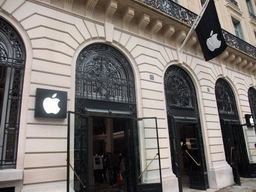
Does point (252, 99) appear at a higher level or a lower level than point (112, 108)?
higher

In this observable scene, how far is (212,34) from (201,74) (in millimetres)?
2427

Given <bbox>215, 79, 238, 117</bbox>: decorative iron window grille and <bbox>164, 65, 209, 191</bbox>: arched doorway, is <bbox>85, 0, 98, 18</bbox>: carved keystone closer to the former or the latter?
<bbox>164, 65, 209, 191</bbox>: arched doorway

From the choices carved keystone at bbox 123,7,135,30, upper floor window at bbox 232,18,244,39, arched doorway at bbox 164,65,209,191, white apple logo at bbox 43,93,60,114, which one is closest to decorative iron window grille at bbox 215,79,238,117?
arched doorway at bbox 164,65,209,191

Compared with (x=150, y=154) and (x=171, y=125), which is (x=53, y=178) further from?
(x=171, y=125)

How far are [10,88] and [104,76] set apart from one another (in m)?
3.12

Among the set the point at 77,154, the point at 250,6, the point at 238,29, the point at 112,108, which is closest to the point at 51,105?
the point at 77,154

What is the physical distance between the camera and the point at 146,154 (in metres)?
7.12

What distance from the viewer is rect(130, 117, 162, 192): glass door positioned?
6.65 meters

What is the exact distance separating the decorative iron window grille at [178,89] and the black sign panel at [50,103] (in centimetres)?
478

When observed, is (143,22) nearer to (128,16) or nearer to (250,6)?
(128,16)

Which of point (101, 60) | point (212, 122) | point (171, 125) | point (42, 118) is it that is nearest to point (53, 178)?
point (42, 118)

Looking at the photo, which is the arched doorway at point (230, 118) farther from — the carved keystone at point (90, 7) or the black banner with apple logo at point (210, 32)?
the carved keystone at point (90, 7)

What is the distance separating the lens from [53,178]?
5.19 m

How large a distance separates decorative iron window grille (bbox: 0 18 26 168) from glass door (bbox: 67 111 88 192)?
1.42 m
